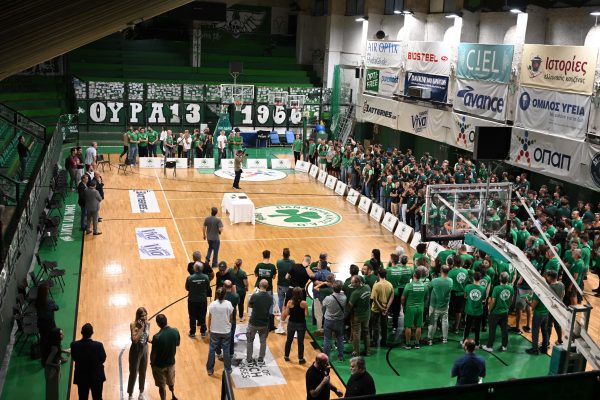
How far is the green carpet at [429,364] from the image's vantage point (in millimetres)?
11273

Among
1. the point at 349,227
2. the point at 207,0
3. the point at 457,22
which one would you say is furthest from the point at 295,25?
the point at 349,227

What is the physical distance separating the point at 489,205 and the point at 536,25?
1361 centimetres

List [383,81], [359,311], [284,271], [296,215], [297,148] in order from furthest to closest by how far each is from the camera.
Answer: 1. [383,81]
2. [297,148]
3. [296,215]
4. [284,271]
5. [359,311]

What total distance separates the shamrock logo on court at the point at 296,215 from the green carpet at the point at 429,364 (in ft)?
30.3

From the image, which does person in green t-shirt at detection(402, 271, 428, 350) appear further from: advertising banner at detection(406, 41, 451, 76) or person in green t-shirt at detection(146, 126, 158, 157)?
person in green t-shirt at detection(146, 126, 158, 157)

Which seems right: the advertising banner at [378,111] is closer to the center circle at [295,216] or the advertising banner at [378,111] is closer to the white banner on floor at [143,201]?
the center circle at [295,216]

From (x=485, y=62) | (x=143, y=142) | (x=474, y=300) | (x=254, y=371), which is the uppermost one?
(x=485, y=62)

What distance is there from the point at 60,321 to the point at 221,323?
13.9 feet

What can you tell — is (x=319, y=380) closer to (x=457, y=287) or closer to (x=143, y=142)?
(x=457, y=287)

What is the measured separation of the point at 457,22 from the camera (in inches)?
1116

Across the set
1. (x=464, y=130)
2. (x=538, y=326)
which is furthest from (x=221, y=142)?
(x=538, y=326)

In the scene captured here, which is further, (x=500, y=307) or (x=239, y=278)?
(x=239, y=278)

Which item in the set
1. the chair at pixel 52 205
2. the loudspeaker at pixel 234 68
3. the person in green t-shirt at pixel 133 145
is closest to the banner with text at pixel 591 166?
the chair at pixel 52 205

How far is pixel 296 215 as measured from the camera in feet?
74.1
